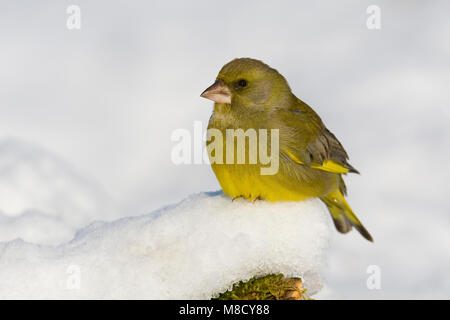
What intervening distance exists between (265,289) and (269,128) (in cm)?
95

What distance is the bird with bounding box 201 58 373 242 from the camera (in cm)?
296

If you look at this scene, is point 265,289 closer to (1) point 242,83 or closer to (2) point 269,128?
(2) point 269,128

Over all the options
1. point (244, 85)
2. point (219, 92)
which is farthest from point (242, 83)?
point (219, 92)

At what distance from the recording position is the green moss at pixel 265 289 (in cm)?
252

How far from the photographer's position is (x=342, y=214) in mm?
3691

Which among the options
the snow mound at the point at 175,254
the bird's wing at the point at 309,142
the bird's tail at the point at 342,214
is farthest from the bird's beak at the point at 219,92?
the bird's tail at the point at 342,214

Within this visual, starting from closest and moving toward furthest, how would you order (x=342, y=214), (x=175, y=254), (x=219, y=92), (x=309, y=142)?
(x=175, y=254)
(x=219, y=92)
(x=309, y=142)
(x=342, y=214)

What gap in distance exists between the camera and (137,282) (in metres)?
2.44

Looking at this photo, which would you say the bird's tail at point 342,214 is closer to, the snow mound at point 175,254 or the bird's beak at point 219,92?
the snow mound at point 175,254

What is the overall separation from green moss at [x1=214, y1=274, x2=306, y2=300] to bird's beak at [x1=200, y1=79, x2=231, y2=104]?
1.03 m

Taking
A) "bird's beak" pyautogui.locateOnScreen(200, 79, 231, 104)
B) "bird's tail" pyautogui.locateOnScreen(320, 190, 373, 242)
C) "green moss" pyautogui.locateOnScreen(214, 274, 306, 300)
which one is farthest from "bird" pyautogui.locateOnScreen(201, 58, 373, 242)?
"green moss" pyautogui.locateOnScreen(214, 274, 306, 300)

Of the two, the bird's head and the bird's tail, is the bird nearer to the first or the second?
the bird's head
